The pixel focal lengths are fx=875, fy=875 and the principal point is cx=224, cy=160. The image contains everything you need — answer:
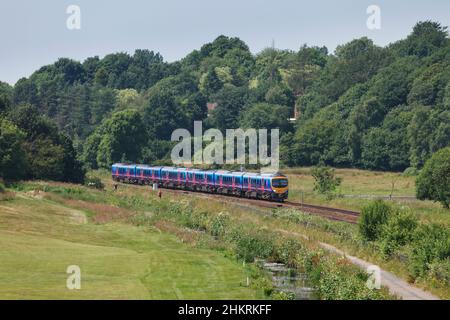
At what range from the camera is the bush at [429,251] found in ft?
147

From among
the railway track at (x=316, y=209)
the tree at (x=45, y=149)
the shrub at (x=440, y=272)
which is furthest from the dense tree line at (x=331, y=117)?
the shrub at (x=440, y=272)

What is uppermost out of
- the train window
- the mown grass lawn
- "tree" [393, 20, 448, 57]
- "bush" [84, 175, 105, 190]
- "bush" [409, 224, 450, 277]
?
"tree" [393, 20, 448, 57]

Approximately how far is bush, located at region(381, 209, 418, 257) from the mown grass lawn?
9072 millimetres

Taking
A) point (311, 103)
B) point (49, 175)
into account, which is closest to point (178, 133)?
point (311, 103)

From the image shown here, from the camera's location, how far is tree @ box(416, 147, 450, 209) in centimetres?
7900

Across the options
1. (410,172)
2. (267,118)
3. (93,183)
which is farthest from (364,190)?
(267,118)

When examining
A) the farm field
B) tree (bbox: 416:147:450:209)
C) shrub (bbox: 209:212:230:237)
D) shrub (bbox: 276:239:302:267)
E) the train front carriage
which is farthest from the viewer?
the train front carriage

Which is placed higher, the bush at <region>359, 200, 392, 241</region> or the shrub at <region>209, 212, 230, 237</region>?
the bush at <region>359, 200, 392, 241</region>

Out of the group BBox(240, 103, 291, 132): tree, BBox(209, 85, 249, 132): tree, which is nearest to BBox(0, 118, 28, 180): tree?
BBox(240, 103, 291, 132): tree

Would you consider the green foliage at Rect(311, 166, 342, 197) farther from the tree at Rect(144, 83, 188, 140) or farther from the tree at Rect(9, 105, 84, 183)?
the tree at Rect(144, 83, 188, 140)

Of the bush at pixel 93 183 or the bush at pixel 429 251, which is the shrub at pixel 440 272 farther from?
the bush at pixel 93 183

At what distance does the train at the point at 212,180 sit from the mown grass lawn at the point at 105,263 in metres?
24.1

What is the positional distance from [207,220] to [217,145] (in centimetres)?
7802

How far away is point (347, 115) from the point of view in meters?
157
